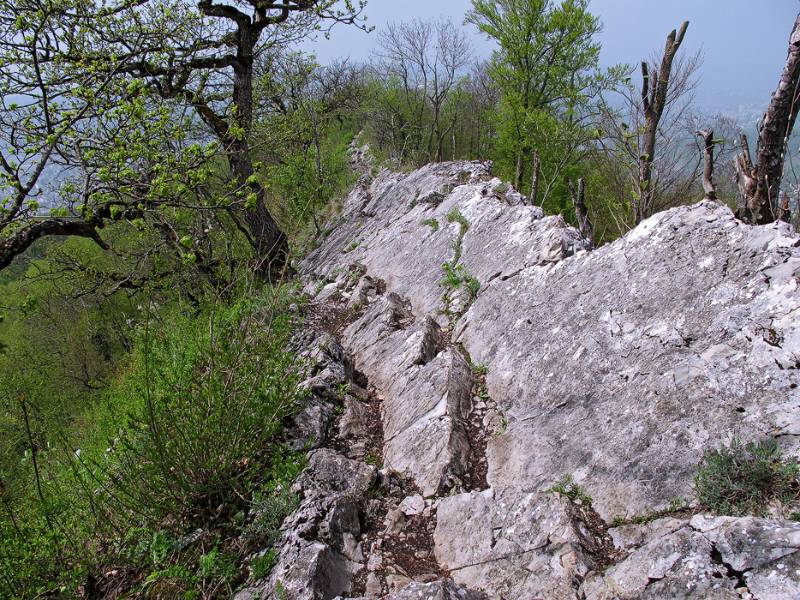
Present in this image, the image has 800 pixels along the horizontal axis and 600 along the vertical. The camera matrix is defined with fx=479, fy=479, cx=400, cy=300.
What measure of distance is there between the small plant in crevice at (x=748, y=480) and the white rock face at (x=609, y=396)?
127 mm

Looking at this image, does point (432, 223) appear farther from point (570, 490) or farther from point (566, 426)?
point (570, 490)

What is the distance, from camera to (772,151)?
16.5ft

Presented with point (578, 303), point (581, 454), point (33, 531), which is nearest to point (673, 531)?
point (581, 454)

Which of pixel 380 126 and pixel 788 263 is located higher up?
pixel 380 126

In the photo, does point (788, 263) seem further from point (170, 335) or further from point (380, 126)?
point (380, 126)

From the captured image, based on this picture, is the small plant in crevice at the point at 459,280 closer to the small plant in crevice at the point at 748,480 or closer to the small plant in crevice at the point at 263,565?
the small plant in crevice at the point at 748,480

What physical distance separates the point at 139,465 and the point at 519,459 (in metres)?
3.25

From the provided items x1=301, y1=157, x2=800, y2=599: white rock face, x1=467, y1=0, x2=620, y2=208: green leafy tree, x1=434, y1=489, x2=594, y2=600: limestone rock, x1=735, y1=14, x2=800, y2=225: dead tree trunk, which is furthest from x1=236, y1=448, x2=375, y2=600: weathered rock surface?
x1=467, y1=0, x2=620, y2=208: green leafy tree

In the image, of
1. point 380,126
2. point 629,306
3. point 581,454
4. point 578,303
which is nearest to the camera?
point 581,454

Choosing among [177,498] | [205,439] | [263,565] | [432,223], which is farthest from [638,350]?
[432,223]

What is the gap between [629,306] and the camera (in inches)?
170

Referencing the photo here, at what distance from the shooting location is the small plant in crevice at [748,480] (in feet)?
9.21

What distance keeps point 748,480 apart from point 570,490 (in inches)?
45.3

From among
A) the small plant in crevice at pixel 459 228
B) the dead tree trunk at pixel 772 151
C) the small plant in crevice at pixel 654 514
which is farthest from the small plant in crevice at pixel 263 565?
the dead tree trunk at pixel 772 151
